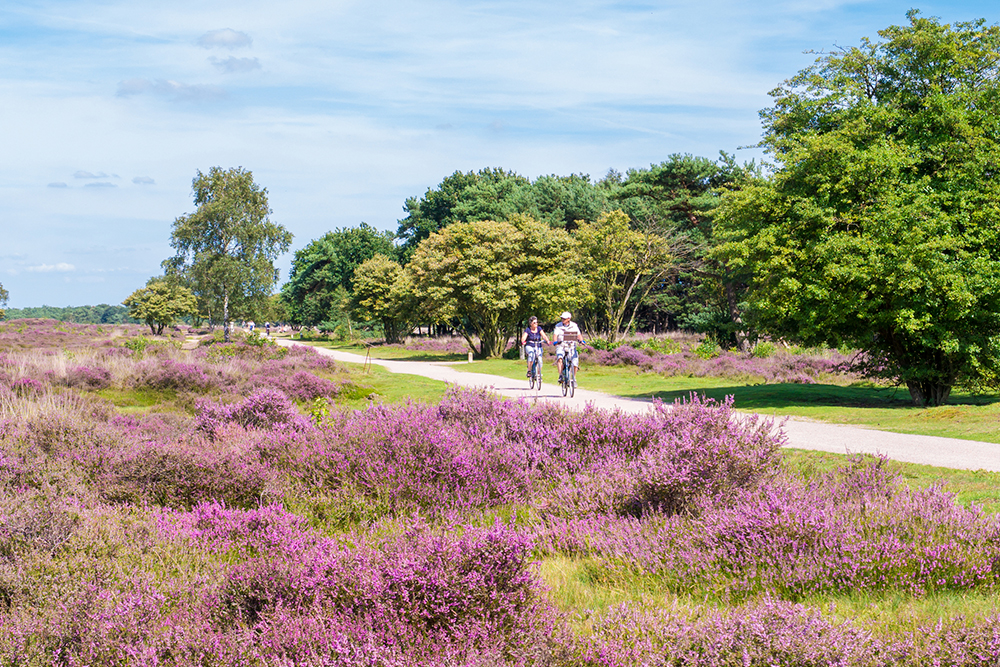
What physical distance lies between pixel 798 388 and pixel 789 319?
3.61 metres

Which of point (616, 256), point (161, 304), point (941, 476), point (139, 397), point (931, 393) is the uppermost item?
point (616, 256)

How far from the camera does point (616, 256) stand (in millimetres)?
43781

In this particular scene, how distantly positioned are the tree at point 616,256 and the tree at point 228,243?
1042 inches

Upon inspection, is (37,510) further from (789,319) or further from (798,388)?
(798,388)

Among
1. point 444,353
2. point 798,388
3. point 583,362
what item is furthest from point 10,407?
point 444,353

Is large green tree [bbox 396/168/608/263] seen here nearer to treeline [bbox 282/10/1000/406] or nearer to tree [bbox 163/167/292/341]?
tree [bbox 163/167/292/341]

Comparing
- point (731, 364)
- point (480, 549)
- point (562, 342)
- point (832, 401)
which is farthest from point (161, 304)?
point (480, 549)

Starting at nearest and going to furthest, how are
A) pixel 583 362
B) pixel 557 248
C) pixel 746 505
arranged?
→ pixel 746 505, pixel 583 362, pixel 557 248

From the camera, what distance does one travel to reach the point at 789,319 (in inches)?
691

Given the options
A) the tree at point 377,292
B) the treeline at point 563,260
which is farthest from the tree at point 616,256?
the tree at point 377,292

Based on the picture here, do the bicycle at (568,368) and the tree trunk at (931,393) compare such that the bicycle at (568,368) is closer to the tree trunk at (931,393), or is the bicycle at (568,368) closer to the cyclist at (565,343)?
the cyclist at (565,343)

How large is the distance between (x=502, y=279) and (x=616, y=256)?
9.95m

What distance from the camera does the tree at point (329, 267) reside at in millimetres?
84688

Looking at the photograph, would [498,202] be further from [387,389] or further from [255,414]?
[255,414]
